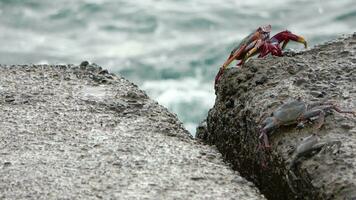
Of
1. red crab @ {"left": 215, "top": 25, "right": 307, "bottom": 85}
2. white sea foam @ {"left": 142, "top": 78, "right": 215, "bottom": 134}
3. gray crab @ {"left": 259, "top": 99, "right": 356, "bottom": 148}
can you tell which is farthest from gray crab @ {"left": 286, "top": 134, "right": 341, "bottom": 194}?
white sea foam @ {"left": 142, "top": 78, "right": 215, "bottom": 134}

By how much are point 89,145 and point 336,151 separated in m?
0.79

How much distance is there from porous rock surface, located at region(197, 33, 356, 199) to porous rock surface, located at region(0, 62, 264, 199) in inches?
3.1

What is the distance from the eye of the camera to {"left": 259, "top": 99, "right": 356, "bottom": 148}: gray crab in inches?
83.7

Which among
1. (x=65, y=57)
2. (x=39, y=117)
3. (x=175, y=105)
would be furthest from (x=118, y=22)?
(x=39, y=117)

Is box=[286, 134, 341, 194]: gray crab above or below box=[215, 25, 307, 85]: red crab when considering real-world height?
below

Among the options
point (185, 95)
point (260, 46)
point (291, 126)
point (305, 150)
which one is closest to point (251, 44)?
point (260, 46)

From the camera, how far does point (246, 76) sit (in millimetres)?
2508

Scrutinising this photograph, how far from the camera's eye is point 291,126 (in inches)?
85.4

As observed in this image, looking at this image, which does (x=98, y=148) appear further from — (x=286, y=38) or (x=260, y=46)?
(x=286, y=38)

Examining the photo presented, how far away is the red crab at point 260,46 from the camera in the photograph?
104 inches

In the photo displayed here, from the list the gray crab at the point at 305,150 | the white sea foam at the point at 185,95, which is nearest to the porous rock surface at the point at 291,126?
the gray crab at the point at 305,150

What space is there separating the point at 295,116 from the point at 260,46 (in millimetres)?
585

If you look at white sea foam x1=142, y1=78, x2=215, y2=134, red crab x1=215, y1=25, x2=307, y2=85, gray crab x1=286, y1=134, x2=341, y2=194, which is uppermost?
white sea foam x1=142, y1=78, x2=215, y2=134

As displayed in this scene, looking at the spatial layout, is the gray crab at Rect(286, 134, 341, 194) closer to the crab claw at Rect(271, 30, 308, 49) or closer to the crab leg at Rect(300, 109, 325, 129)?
the crab leg at Rect(300, 109, 325, 129)
